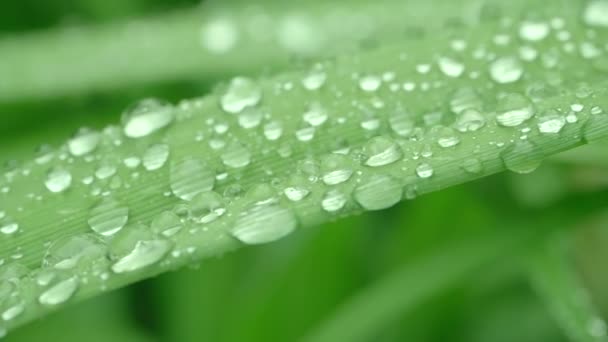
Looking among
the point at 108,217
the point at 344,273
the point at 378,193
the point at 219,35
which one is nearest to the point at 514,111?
the point at 378,193

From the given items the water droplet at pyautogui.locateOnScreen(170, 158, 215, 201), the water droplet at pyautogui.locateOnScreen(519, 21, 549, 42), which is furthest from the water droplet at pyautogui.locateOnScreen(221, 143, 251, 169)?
the water droplet at pyautogui.locateOnScreen(519, 21, 549, 42)

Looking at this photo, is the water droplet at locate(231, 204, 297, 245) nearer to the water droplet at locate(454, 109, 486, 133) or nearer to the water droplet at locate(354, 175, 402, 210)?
the water droplet at locate(354, 175, 402, 210)

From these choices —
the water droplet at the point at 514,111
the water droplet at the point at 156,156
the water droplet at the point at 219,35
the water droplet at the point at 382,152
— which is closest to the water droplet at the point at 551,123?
the water droplet at the point at 514,111

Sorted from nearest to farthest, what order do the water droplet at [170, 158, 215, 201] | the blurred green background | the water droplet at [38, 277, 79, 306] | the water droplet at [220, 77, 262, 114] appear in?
1. the water droplet at [38, 277, 79, 306]
2. the water droplet at [170, 158, 215, 201]
3. the water droplet at [220, 77, 262, 114]
4. the blurred green background

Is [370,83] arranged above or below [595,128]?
above

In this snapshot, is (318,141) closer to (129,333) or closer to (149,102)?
(149,102)

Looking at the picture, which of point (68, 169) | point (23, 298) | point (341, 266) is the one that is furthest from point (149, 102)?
point (341, 266)

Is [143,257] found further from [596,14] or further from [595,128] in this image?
[596,14]
